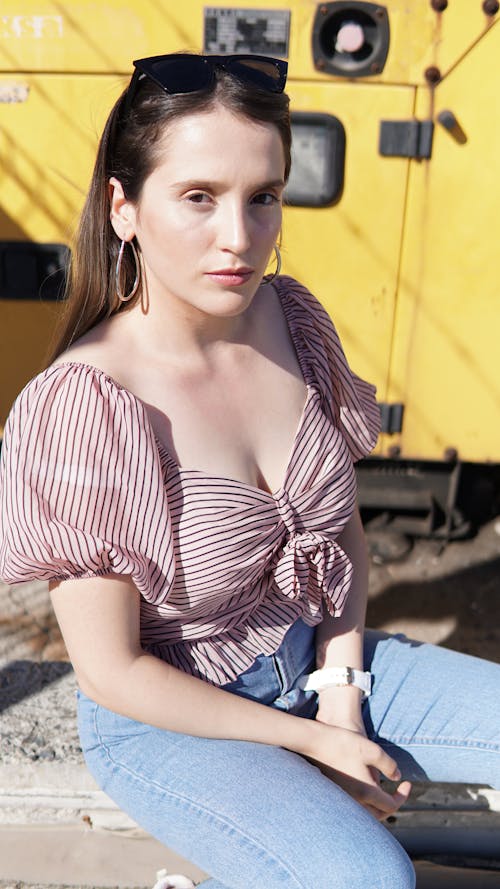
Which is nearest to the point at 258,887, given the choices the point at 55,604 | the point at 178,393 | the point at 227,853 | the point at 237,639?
the point at 227,853

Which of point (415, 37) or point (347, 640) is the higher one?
point (415, 37)

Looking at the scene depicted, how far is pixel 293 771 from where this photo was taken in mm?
1301

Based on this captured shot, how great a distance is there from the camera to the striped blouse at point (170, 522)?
1228 mm

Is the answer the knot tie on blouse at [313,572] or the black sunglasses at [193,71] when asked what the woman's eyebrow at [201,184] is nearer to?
the black sunglasses at [193,71]

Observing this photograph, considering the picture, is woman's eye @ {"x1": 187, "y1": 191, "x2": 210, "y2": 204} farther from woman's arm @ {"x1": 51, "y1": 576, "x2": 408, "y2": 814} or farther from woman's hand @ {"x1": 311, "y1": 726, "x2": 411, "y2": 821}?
woman's hand @ {"x1": 311, "y1": 726, "x2": 411, "y2": 821}

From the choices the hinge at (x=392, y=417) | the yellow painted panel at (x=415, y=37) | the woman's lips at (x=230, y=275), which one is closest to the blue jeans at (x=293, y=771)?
the woman's lips at (x=230, y=275)

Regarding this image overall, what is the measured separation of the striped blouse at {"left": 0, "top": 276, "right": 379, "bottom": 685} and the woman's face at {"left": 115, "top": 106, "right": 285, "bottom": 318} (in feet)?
0.65

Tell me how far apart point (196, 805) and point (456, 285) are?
198cm

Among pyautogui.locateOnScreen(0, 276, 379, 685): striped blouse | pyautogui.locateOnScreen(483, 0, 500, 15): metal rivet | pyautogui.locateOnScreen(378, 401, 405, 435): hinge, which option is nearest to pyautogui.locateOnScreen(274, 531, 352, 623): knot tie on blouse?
pyautogui.locateOnScreen(0, 276, 379, 685): striped blouse

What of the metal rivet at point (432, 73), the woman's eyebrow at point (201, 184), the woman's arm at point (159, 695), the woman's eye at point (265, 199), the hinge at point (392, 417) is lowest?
the hinge at point (392, 417)

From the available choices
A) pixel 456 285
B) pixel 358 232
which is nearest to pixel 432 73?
pixel 358 232

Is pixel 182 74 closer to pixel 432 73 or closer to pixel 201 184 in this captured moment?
pixel 201 184

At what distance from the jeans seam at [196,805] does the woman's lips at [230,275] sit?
0.70 m

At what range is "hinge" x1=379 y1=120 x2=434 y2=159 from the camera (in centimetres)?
268
